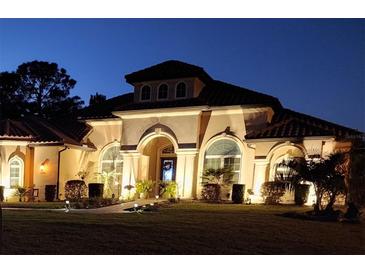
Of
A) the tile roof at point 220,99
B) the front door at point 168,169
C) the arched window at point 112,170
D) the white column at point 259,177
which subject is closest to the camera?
the white column at point 259,177

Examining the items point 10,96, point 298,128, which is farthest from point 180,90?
point 10,96

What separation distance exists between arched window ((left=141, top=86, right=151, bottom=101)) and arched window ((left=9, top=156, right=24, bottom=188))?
263 inches

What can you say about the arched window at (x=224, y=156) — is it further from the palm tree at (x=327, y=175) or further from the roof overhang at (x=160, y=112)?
the palm tree at (x=327, y=175)

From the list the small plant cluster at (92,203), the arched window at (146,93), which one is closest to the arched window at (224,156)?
the arched window at (146,93)

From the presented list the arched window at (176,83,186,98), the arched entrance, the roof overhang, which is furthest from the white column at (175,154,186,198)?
the arched window at (176,83,186,98)

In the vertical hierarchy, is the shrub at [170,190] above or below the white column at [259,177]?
below

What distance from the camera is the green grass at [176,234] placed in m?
9.04

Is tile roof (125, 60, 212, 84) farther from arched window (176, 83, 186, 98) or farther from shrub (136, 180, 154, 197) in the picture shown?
shrub (136, 180, 154, 197)

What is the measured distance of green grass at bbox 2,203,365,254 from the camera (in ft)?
29.7

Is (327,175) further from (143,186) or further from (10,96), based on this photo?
(10,96)

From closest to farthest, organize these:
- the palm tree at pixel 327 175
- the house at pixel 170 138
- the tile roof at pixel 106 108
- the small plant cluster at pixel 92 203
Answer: the palm tree at pixel 327 175, the small plant cluster at pixel 92 203, the house at pixel 170 138, the tile roof at pixel 106 108

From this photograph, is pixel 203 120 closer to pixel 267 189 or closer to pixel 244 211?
pixel 267 189

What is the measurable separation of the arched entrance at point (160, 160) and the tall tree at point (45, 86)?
10.9 metres

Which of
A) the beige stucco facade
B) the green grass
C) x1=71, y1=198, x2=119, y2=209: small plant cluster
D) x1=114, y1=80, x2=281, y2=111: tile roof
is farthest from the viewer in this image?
x1=114, y1=80, x2=281, y2=111: tile roof
